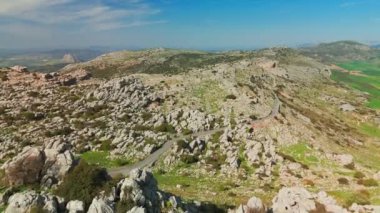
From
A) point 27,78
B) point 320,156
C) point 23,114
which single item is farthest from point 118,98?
point 320,156

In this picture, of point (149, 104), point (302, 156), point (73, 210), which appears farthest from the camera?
point (149, 104)

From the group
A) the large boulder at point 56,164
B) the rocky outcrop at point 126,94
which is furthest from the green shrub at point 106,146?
the large boulder at point 56,164

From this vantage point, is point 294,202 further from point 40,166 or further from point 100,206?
point 40,166

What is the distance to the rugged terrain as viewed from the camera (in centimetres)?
4228

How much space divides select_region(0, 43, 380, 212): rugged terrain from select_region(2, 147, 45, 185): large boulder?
0.39 feet

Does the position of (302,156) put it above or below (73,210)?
below

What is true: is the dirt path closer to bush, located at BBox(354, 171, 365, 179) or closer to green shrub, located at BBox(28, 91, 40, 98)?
bush, located at BBox(354, 171, 365, 179)

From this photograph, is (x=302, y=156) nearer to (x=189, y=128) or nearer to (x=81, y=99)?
(x=189, y=128)

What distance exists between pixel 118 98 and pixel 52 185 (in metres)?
83.9

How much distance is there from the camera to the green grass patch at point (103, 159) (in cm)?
8039

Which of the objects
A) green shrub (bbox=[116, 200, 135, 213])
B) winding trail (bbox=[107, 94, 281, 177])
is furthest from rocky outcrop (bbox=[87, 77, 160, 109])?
green shrub (bbox=[116, 200, 135, 213])

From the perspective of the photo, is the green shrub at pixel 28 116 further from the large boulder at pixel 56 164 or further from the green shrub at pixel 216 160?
the large boulder at pixel 56 164

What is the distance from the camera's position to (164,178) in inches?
2980

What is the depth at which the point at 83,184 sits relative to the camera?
39.9m
